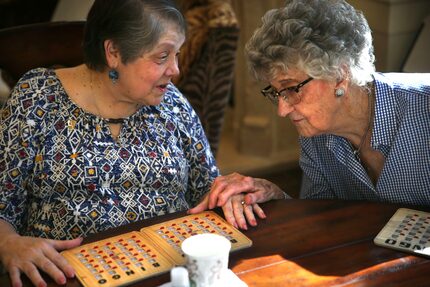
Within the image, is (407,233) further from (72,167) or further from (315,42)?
(72,167)

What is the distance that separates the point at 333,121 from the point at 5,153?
838 millimetres

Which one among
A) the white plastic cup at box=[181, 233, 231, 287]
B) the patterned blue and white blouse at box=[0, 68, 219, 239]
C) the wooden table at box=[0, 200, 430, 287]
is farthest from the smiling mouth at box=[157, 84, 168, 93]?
the white plastic cup at box=[181, 233, 231, 287]

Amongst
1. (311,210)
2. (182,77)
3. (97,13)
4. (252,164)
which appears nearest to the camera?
(311,210)

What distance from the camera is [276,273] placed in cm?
146

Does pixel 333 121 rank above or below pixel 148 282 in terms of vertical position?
above

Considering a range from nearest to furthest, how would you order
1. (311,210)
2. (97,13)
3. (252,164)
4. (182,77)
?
(311,210) → (97,13) → (182,77) → (252,164)

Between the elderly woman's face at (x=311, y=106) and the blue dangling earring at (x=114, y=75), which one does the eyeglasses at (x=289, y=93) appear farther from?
the blue dangling earring at (x=114, y=75)

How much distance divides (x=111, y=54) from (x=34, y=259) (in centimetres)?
62

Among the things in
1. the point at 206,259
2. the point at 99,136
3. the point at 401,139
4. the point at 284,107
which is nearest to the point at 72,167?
the point at 99,136

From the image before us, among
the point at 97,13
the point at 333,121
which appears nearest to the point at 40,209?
the point at 97,13

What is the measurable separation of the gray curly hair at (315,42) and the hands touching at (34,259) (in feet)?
2.07

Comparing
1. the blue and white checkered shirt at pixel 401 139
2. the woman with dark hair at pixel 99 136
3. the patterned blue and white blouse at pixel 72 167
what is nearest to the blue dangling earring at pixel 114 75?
the woman with dark hair at pixel 99 136

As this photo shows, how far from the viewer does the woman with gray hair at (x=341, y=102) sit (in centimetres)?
170

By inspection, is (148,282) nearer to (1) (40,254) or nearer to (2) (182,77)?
(1) (40,254)
